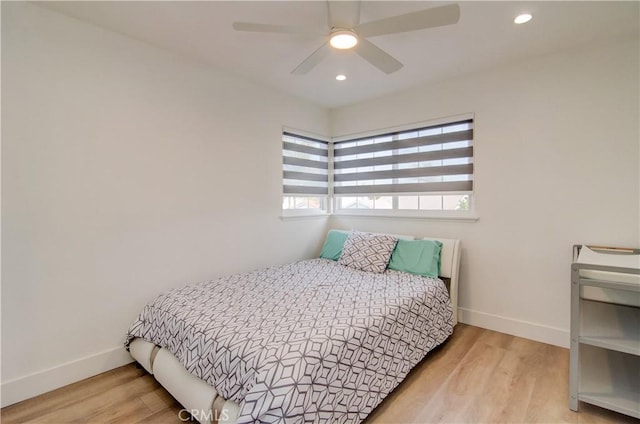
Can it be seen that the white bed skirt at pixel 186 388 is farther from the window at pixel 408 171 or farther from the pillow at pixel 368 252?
the window at pixel 408 171

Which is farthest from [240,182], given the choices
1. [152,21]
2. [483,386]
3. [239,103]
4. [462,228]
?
[483,386]

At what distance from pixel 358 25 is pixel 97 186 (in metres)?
2.06

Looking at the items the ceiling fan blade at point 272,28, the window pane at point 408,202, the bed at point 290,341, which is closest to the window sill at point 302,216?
the bed at point 290,341

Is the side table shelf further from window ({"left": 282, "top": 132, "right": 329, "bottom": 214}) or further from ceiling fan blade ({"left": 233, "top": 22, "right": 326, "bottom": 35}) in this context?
window ({"left": 282, "top": 132, "right": 329, "bottom": 214})

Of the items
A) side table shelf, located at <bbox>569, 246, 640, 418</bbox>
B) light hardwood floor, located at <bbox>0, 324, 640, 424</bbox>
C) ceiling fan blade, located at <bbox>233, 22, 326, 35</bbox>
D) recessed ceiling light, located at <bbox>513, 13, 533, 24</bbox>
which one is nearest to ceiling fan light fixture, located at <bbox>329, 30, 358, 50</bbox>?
ceiling fan blade, located at <bbox>233, 22, 326, 35</bbox>

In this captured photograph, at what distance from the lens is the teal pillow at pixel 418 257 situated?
2.75 m

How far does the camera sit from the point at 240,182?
9.82 feet

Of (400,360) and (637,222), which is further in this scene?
(637,222)

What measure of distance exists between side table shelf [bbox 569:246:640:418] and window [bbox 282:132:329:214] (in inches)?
104

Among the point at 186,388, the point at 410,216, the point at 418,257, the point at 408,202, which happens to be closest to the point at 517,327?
the point at 418,257

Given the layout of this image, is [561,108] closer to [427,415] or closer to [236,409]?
[427,415]

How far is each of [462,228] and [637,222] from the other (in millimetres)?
1216

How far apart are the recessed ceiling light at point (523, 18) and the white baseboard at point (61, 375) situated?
3691 mm

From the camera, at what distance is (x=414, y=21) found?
1.59 meters
